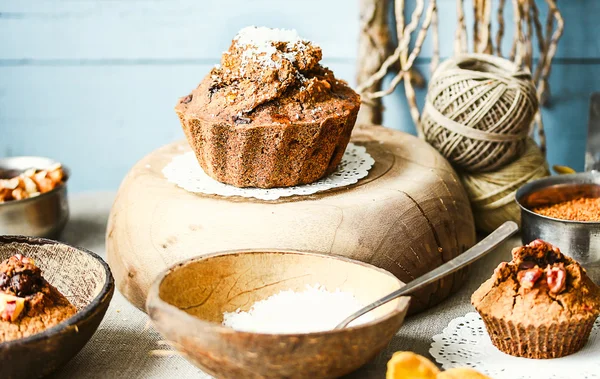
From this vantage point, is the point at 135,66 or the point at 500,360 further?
the point at 135,66

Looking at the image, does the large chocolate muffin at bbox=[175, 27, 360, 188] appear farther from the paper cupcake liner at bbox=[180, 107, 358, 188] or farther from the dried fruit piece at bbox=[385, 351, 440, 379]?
the dried fruit piece at bbox=[385, 351, 440, 379]

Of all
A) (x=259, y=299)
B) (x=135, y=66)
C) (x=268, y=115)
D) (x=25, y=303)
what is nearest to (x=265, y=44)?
(x=268, y=115)

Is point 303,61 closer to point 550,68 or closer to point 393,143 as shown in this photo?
point 393,143

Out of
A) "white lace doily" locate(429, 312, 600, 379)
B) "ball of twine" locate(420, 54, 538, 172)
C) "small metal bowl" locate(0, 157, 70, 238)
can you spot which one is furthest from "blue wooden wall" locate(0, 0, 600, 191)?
"white lace doily" locate(429, 312, 600, 379)

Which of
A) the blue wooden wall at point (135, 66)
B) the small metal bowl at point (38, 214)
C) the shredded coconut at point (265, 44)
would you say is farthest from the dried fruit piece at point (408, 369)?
the blue wooden wall at point (135, 66)

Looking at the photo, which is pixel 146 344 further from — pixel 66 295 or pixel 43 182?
pixel 43 182

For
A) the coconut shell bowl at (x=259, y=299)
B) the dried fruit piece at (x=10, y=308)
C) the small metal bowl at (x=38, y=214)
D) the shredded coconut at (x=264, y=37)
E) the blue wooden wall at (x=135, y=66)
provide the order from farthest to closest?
the blue wooden wall at (x=135, y=66), the small metal bowl at (x=38, y=214), the shredded coconut at (x=264, y=37), the dried fruit piece at (x=10, y=308), the coconut shell bowl at (x=259, y=299)

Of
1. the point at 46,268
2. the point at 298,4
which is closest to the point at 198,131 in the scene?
the point at 46,268

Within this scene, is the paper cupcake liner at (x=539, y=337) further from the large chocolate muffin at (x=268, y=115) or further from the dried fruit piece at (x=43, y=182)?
the dried fruit piece at (x=43, y=182)
